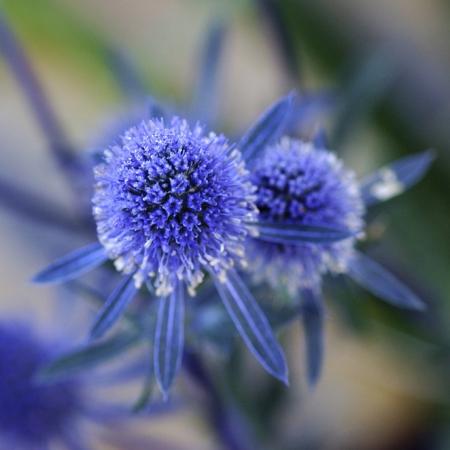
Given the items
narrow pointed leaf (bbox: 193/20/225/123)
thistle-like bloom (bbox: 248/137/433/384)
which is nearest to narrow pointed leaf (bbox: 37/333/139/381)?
thistle-like bloom (bbox: 248/137/433/384)

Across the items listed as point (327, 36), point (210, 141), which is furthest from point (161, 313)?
point (327, 36)

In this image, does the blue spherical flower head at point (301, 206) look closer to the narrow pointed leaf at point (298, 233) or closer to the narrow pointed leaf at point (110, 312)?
the narrow pointed leaf at point (298, 233)

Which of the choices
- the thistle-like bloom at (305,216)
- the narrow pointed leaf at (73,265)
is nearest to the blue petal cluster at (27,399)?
the narrow pointed leaf at (73,265)

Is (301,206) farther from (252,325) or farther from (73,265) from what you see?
(73,265)

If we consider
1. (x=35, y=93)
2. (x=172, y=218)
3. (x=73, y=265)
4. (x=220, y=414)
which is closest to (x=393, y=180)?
(x=172, y=218)

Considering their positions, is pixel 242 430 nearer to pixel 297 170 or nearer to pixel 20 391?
pixel 20 391
